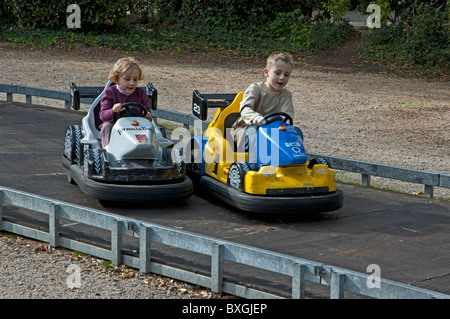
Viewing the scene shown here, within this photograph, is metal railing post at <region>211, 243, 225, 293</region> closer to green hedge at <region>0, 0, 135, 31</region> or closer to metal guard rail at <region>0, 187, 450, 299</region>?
metal guard rail at <region>0, 187, 450, 299</region>

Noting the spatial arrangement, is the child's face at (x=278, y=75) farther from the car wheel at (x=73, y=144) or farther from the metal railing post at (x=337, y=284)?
the metal railing post at (x=337, y=284)

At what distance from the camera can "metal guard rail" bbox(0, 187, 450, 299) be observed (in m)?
4.86

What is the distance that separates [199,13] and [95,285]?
21887mm

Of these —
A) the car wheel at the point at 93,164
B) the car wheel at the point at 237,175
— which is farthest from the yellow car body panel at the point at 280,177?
the car wheel at the point at 93,164

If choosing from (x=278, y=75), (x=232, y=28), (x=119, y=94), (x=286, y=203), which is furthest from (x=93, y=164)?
(x=232, y=28)

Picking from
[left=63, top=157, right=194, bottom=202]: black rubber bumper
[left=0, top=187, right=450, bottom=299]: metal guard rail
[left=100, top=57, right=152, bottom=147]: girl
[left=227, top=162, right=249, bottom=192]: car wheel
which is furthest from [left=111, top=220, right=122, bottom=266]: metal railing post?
[left=100, top=57, right=152, bottom=147]: girl

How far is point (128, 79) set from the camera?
8.08m

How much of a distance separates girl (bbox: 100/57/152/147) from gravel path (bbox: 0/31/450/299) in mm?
1776

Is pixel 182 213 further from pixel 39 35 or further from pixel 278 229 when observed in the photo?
pixel 39 35


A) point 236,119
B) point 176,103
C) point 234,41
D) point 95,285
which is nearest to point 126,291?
point 95,285

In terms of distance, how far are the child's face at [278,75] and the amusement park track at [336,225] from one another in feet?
4.53

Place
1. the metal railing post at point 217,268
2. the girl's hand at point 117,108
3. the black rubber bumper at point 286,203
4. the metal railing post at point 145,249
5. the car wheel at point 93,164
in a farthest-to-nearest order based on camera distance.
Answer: the girl's hand at point 117,108 → the car wheel at point 93,164 → the black rubber bumper at point 286,203 → the metal railing post at point 145,249 → the metal railing post at point 217,268

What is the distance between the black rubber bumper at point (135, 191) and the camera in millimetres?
7336

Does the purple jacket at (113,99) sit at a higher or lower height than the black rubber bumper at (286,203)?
higher
